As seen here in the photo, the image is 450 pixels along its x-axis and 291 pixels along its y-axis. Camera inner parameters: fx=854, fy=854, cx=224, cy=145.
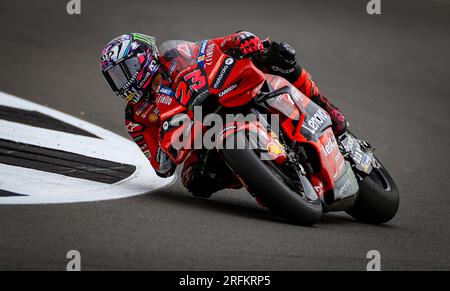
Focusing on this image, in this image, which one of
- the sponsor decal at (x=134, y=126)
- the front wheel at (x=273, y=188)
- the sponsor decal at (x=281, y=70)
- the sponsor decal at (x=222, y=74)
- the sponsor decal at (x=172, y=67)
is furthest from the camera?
the sponsor decal at (x=134, y=126)

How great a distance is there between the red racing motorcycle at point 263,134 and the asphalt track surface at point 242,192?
0.87ft

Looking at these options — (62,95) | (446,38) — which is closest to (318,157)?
(62,95)

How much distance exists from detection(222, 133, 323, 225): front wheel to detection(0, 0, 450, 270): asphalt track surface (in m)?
0.14

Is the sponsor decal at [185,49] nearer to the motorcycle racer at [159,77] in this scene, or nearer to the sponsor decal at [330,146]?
the motorcycle racer at [159,77]

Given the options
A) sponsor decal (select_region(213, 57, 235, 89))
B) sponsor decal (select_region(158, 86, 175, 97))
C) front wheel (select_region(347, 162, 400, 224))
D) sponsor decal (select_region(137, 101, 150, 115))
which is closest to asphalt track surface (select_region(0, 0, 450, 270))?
front wheel (select_region(347, 162, 400, 224))

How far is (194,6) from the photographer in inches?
572

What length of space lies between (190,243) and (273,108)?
153cm

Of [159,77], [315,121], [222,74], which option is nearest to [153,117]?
[159,77]

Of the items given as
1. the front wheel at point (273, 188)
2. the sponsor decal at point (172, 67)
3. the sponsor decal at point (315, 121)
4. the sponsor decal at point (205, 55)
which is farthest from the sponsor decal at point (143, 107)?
the sponsor decal at point (315, 121)

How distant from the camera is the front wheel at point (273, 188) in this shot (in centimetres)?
584

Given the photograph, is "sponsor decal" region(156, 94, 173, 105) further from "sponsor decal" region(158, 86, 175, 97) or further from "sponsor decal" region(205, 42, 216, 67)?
"sponsor decal" region(205, 42, 216, 67)

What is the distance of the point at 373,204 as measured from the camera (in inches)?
275

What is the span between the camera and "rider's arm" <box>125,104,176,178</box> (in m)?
6.88

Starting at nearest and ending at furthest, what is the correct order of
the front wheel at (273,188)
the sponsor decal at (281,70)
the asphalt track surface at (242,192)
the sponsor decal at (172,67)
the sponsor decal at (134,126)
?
the asphalt track surface at (242,192), the front wheel at (273,188), the sponsor decal at (172,67), the sponsor decal at (281,70), the sponsor decal at (134,126)
